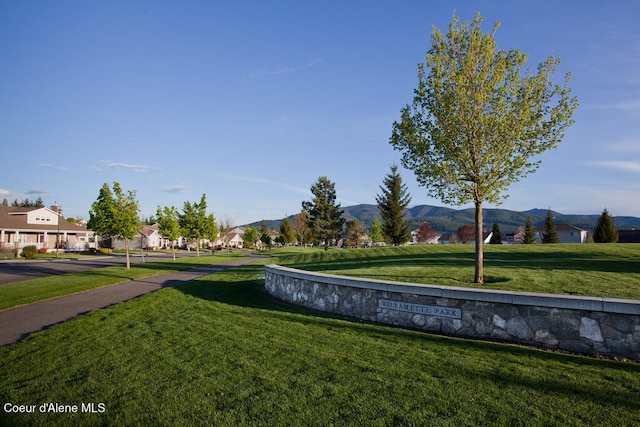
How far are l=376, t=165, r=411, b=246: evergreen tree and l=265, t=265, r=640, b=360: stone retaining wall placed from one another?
3125cm

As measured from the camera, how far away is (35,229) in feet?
163

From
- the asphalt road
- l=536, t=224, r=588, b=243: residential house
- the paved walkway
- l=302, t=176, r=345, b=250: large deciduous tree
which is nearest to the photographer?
the paved walkway

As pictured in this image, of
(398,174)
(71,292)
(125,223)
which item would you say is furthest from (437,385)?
(398,174)

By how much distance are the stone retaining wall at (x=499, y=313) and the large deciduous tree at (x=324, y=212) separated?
141 ft

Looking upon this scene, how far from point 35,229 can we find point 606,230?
7148 cm

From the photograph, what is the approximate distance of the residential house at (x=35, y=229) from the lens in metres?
47.2

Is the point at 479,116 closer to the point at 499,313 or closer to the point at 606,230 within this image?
the point at 499,313

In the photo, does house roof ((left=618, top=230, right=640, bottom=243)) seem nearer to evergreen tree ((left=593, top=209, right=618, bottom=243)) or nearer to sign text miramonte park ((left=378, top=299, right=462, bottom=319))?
evergreen tree ((left=593, top=209, right=618, bottom=243))

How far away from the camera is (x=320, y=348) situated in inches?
253

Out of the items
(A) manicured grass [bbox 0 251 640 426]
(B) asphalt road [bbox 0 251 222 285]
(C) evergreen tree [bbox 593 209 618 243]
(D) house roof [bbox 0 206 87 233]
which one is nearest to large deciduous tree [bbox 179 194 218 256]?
(B) asphalt road [bbox 0 251 222 285]

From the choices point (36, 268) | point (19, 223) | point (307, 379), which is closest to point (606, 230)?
point (307, 379)

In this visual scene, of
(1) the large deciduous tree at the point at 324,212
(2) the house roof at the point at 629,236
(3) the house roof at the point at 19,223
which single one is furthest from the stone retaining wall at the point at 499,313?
(2) the house roof at the point at 629,236

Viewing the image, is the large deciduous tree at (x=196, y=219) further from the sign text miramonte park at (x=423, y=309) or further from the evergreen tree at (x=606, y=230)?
the evergreen tree at (x=606, y=230)

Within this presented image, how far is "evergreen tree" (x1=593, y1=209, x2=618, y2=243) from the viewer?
4056 centimetres
